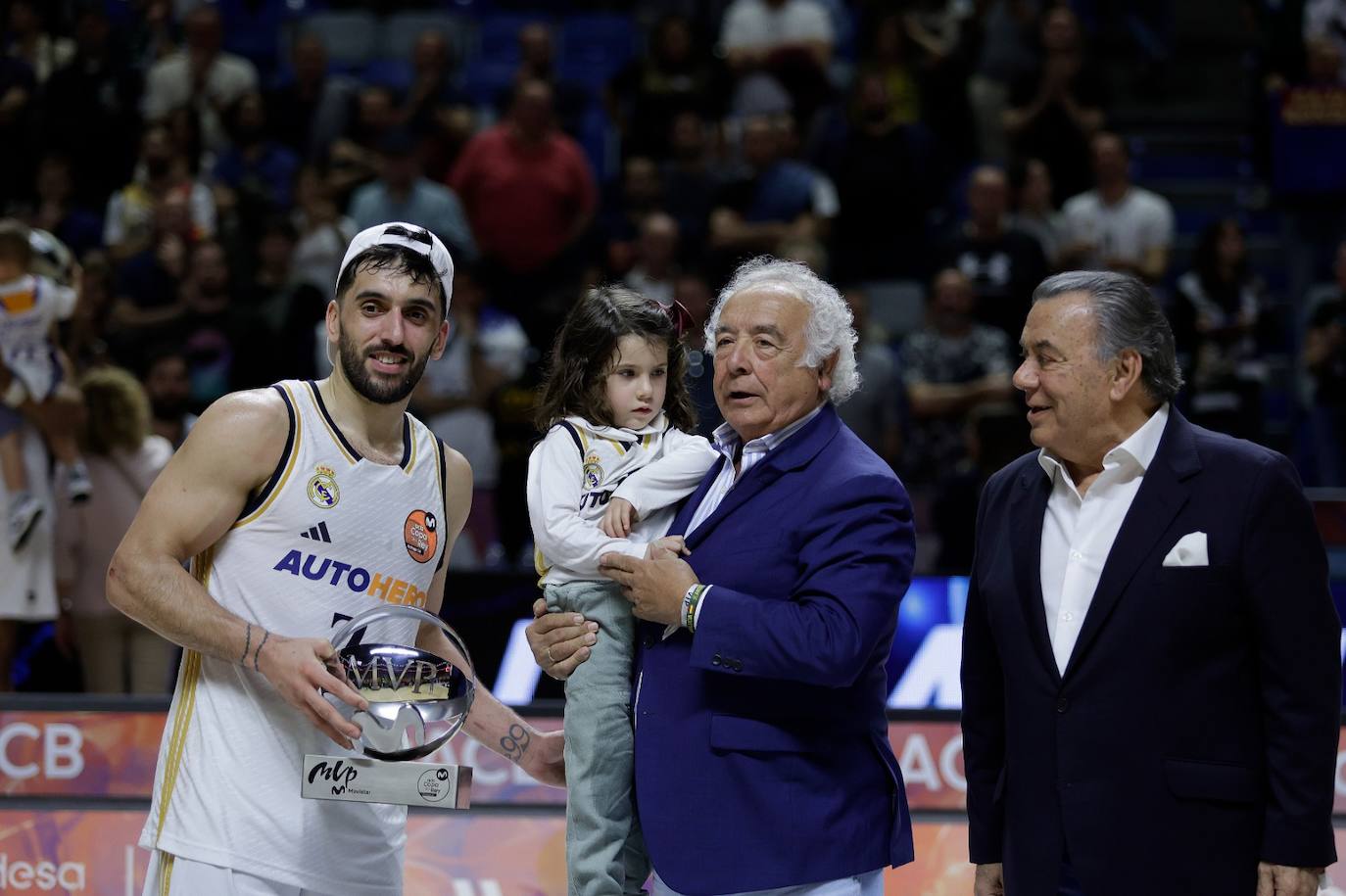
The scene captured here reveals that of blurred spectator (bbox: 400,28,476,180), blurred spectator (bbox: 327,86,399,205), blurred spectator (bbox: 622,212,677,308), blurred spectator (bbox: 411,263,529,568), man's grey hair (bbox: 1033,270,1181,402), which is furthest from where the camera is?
blurred spectator (bbox: 400,28,476,180)

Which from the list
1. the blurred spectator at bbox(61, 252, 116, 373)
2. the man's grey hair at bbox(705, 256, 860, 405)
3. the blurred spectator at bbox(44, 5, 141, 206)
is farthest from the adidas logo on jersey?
the blurred spectator at bbox(44, 5, 141, 206)

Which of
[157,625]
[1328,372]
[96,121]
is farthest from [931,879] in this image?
[96,121]

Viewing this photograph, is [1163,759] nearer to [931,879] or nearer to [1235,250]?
[931,879]

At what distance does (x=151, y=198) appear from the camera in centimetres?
1044

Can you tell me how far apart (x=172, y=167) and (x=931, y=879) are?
7568 millimetres

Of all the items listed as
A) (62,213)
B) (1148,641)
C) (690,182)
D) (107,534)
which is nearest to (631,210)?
(690,182)

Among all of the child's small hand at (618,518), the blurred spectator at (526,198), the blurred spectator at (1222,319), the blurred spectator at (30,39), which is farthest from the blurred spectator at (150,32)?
the child's small hand at (618,518)

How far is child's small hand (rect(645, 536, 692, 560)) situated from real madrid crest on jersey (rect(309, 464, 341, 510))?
0.65 m

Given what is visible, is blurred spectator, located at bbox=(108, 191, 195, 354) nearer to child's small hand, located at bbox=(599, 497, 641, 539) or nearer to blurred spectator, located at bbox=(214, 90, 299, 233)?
blurred spectator, located at bbox=(214, 90, 299, 233)

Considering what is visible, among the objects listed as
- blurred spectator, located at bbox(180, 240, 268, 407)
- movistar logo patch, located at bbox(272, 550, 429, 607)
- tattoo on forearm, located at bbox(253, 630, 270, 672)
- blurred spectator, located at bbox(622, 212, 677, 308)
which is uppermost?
blurred spectator, located at bbox(622, 212, 677, 308)

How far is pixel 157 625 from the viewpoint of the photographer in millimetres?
3252

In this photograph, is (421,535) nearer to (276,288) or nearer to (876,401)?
(876,401)

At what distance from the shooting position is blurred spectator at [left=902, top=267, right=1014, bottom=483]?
8.02 metres

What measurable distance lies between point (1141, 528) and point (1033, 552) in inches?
9.1
